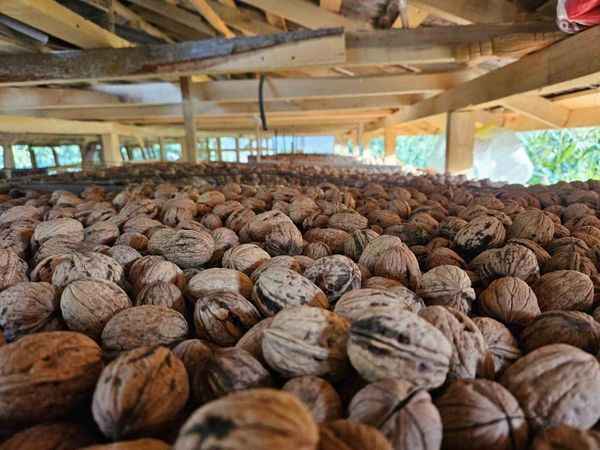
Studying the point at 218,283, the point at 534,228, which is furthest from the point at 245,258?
the point at 534,228

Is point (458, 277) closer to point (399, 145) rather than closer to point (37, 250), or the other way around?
point (37, 250)

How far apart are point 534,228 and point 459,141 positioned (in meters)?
3.11

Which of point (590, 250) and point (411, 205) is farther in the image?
point (411, 205)

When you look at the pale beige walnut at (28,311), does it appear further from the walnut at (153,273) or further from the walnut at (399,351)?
the walnut at (399,351)

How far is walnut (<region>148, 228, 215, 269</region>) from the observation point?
1.38 metres

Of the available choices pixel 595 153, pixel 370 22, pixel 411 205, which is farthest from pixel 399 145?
pixel 411 205

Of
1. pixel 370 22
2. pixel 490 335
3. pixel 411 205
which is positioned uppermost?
pixel 370 22

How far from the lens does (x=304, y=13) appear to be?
3680mm

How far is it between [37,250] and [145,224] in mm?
395

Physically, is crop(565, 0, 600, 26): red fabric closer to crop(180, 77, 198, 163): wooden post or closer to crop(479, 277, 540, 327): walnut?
crop(479, 277, 540, 327): walnut

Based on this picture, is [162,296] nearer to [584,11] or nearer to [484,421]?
[484,421]

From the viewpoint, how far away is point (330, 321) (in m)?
0.80

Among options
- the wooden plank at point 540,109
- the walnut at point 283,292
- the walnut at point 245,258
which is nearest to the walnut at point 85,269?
the walnut at point 245,258

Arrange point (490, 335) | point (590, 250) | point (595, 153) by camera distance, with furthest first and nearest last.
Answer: point (595, 153) < point (590, 250) < point (490, 335)
